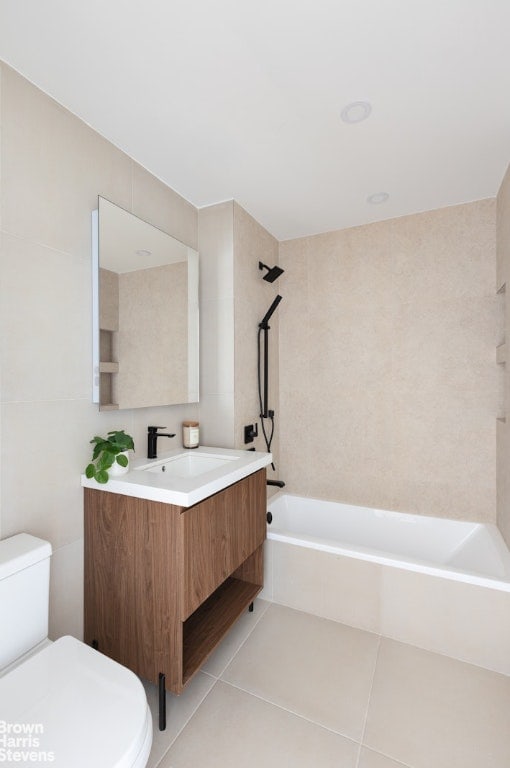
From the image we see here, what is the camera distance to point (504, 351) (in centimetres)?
196

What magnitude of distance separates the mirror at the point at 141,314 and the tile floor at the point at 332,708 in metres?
1.27

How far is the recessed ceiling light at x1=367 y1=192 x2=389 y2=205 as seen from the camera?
7.03 ft

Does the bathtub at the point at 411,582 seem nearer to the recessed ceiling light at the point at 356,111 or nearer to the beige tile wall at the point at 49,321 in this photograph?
the beige tile wall at the point at 49,321

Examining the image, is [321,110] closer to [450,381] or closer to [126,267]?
[126,267]

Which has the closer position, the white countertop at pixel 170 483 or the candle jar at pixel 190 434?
the white countertop at pixel 170 483

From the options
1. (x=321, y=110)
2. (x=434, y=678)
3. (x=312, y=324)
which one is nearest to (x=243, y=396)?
(x=312, y=324)

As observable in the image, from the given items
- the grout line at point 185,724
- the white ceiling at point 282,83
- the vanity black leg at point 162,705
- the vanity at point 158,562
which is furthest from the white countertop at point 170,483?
the white ceiling at point 282,83

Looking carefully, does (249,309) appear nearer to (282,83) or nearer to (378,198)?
(378,198)

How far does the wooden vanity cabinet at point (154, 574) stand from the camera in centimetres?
134

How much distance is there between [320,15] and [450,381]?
1.92m

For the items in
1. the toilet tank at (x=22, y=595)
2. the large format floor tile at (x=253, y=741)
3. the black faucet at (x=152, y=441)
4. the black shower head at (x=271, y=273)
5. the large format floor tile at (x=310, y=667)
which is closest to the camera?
the toilet tank at (x=22, y=595)

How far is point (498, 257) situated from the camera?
7.00ft

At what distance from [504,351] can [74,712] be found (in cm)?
228

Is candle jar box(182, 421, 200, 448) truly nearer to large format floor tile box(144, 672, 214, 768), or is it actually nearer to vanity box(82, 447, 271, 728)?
vanity box(82, 447, 271, 728)
